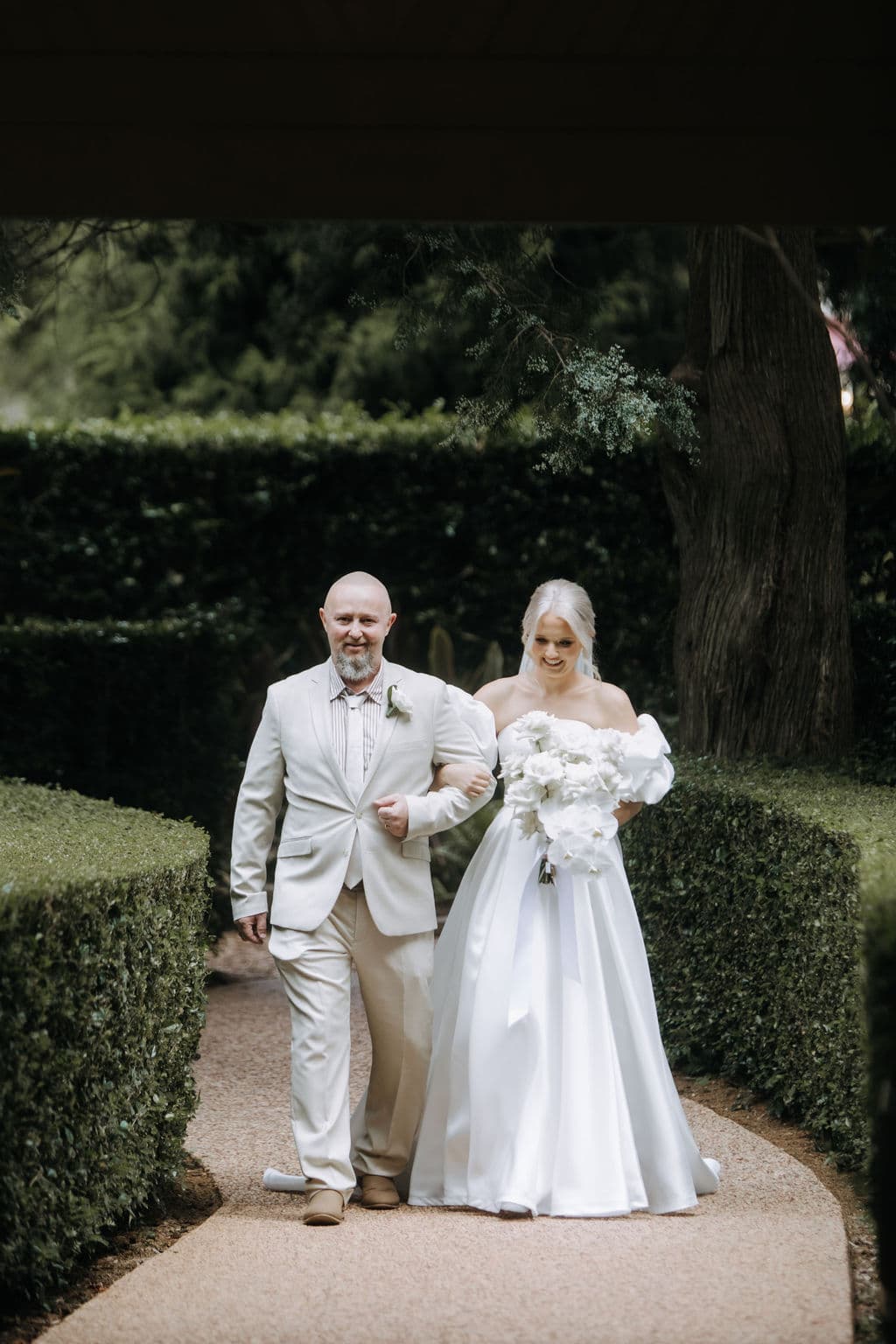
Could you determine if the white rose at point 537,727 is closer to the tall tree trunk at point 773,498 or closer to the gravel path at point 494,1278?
the gravel path at point 494,1278

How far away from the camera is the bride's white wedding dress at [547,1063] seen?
16.4ft

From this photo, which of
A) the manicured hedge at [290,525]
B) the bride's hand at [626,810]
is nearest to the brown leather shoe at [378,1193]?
the bride's hand at [626,810]

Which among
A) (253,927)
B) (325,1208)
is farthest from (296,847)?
(325,1208)

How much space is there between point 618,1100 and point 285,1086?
2.34 metres

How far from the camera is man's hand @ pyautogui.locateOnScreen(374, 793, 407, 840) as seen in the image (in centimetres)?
507

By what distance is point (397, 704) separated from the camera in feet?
17.1

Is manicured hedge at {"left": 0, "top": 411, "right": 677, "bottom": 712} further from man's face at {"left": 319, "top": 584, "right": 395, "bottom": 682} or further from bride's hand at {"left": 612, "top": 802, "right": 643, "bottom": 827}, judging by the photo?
man's face at {"left": 319, "top": 584, "right": 395, "bottom": 682}

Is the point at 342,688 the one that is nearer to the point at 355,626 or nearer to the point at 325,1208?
the point at 355,626

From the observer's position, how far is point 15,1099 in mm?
3965

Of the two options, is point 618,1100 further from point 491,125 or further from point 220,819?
point 220,819

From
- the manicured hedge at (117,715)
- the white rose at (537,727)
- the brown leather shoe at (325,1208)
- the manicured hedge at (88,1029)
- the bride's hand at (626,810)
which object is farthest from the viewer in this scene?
the manicured hedge at (117,715)

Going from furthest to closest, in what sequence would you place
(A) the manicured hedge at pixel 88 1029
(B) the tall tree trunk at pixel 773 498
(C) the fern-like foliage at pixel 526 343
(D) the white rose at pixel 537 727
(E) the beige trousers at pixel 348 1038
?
(B) the tall tree trunk at pixel 773 498, (C) the fern-like foliage at pixel 526 343, (D) the white rose at pixel 537 727, (E) the beige trousers at pixel 348 1038, (A) the manicured hedge at pixel 88 1029

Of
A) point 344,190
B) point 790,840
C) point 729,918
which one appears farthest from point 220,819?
point 344,190

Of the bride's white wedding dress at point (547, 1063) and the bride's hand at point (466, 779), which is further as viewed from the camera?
the bride's hand at point (466, 779)
